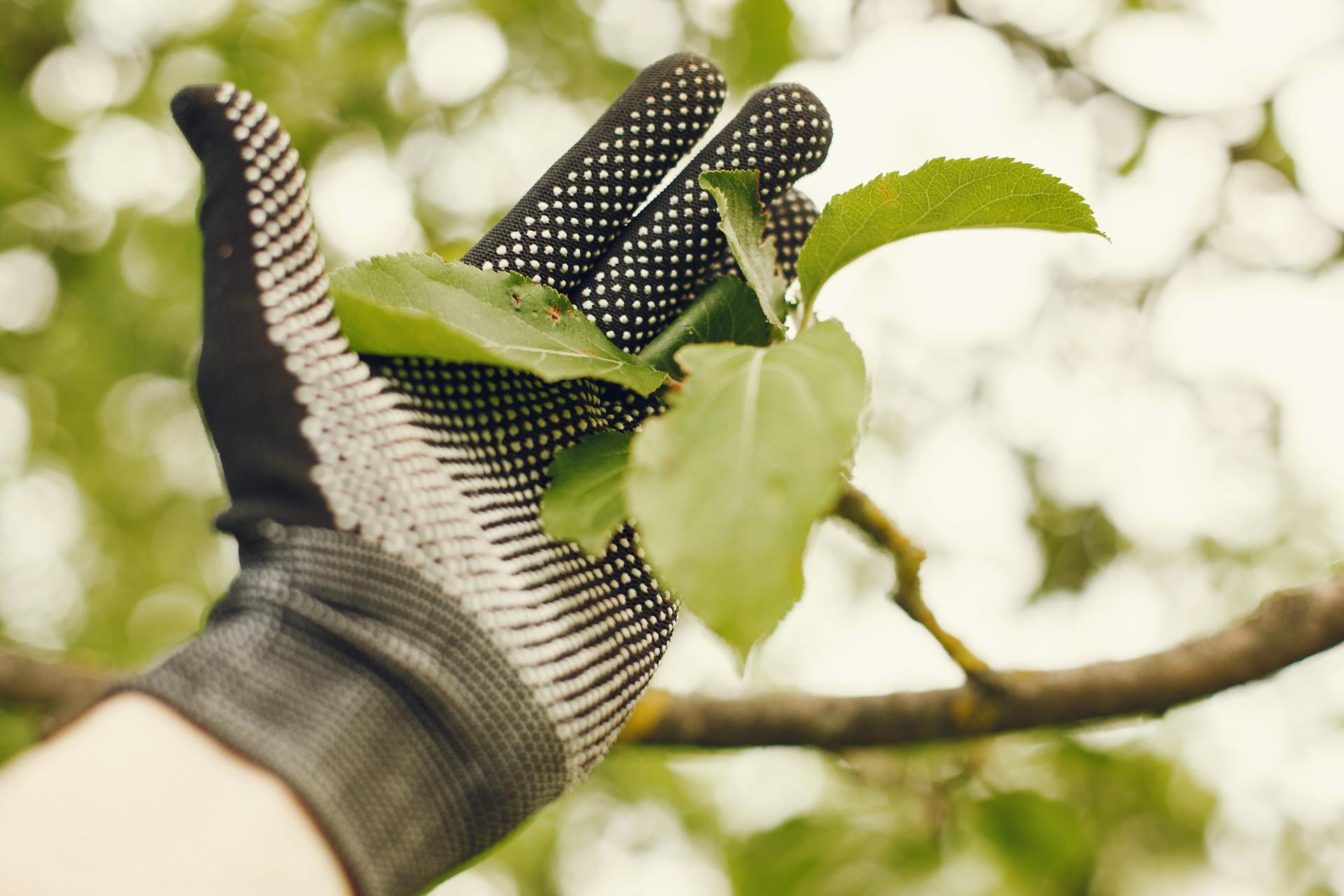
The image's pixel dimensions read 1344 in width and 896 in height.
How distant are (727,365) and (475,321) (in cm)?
15

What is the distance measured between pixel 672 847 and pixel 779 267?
1.46 meters

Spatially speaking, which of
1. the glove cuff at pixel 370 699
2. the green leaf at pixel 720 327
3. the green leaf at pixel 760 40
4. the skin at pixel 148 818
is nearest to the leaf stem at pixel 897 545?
the green leaf at pixel 720 327

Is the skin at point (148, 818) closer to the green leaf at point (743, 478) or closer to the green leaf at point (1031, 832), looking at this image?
the green leaf at point (743, 478)

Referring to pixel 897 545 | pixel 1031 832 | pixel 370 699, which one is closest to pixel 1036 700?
pixel 897 545

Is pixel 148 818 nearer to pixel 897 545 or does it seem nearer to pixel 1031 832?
pixel 897 545

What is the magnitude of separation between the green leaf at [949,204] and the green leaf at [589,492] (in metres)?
0.18

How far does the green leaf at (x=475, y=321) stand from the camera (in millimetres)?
441

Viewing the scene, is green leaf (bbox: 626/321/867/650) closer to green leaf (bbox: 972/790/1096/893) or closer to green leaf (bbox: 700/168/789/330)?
green leaf (bbox: 700/168/789/330)

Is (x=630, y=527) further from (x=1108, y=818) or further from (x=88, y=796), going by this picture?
(x=1108, y=818)

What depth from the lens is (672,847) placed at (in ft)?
5.76

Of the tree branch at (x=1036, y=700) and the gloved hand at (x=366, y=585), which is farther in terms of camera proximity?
the tree branch at (x=1036, y=700)

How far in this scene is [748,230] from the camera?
53cm

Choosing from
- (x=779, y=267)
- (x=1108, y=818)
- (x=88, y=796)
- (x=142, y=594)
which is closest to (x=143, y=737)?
(x=88, y=796)

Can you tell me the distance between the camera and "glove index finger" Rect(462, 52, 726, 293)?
0.59m
